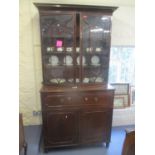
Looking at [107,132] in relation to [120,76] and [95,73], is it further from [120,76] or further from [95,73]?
[120,76]

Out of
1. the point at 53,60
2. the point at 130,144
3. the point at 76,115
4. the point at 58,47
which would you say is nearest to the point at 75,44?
the point at 58,47

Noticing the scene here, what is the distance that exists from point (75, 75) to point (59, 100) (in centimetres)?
49

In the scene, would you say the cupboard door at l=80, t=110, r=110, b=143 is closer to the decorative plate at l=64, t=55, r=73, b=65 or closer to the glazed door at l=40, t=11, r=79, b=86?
the glazed door at l=40, t=11, r=79, b=86

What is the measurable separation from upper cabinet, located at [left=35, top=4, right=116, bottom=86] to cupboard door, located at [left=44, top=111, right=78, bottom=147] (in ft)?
1.58

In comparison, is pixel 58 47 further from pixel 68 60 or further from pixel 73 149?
pixel 73 149

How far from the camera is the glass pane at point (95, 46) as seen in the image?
277cm

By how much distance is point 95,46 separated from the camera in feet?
9.51

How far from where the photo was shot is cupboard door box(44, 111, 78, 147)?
257 cm

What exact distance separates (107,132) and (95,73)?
92 centimetres

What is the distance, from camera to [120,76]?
11.4ft

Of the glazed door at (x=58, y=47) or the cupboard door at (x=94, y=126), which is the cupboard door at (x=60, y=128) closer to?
the cupboard door at (x=94, y=126)

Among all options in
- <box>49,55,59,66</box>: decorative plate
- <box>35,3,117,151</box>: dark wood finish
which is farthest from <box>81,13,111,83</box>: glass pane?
<box>49,55,59,66</box>: decorative plate
